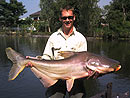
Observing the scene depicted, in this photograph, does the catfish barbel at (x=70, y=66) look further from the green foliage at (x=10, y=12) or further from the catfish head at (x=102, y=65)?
the green foliage at (x=10, y=12)

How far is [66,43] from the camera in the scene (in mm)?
4516

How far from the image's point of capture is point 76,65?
3.80 m

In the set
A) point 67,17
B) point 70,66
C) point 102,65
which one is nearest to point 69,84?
point 70,66

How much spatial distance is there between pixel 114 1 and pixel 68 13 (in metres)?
62.5

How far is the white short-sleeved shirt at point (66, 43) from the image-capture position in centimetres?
446

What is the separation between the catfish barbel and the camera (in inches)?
145

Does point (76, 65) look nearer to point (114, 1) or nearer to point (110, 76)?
point (110, 76)

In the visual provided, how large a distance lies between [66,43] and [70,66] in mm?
876

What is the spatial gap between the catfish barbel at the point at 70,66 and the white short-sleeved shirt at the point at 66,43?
46 cm

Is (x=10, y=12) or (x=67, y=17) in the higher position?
(x=10, y=12)

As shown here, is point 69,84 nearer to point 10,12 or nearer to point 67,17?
point 67,17

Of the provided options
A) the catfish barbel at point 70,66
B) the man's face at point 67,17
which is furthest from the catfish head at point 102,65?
the man's face at point 67,17

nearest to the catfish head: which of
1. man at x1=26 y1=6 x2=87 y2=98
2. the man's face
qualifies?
man at x1=26 y1=6 x2=87 y2=98

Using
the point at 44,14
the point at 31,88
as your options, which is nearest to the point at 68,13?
the point at 31,88
